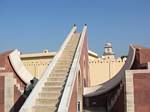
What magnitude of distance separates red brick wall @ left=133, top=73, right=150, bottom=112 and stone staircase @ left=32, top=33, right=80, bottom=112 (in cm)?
207

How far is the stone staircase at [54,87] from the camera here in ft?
28.0

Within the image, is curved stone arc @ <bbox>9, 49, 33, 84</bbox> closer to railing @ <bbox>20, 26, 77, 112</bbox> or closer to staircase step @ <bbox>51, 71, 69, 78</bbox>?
railing @ <bbox>20, 26, 77, 112</bbox>

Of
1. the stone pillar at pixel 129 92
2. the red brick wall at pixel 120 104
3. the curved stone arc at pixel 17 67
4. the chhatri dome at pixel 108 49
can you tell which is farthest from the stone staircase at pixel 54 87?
the chhatri dome at pixel 108 49

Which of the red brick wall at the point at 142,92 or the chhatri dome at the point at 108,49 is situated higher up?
the chhatri dome at the point at 108,49

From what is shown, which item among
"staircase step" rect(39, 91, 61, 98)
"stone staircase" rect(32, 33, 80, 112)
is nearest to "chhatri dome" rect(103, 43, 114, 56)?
"stone staircase" rect(32, 33, 80, 112)

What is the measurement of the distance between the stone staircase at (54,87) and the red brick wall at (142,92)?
2074 mm

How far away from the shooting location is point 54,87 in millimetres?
9422

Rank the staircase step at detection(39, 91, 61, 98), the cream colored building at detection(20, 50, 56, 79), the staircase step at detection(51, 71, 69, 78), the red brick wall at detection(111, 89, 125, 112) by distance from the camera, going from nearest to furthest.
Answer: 1. the staircase step at detection(39, 91, 61, 98)
2. the staircase step at detection(51, 71, 69, 78)
3. the red brick wall at detection(111, 89, 125, 112)
4. the cream colored building at detection(20, 50, 56, 79)

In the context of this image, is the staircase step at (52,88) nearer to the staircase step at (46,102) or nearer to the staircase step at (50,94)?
the staircase step at (50,94)

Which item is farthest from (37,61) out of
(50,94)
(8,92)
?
(50,94)

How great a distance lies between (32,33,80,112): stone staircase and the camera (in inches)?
336

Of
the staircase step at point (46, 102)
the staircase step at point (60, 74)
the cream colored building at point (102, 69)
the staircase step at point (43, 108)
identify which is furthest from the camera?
the cream colored building at point (102, 69)

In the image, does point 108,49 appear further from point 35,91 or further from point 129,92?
point 35,91

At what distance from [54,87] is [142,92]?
258cm
